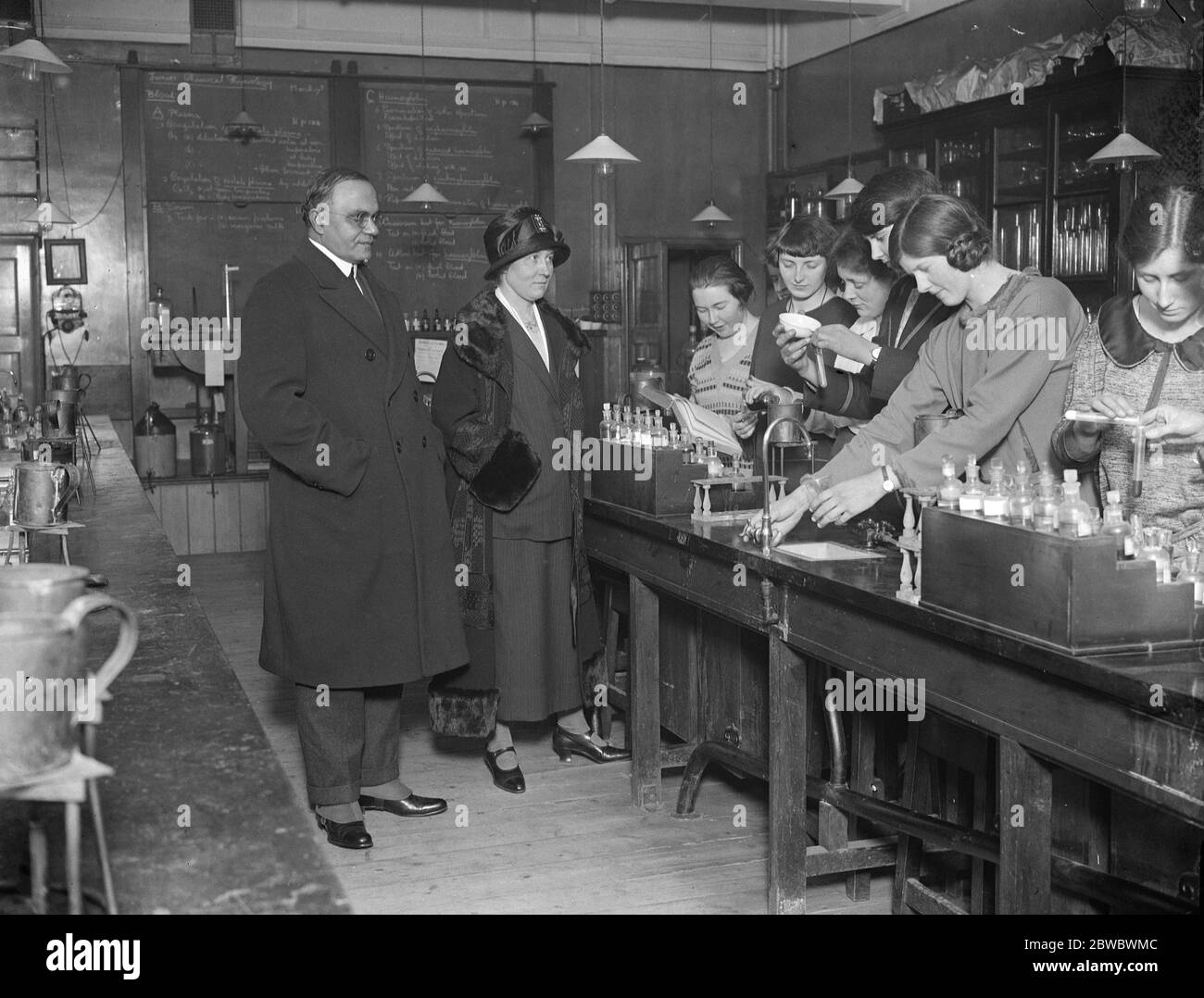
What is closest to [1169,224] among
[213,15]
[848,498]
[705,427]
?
[848,498]

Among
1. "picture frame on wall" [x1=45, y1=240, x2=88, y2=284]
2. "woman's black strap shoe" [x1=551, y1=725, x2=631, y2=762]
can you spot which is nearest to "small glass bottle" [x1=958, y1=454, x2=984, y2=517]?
"woman's black strap shoe" [x1=551, y1=725, x2=631, y2=762]

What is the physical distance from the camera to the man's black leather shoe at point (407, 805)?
415cm

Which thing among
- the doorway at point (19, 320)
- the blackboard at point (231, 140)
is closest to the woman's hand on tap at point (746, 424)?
the blackboard at point (231, 140)

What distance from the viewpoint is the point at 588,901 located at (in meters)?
3.57

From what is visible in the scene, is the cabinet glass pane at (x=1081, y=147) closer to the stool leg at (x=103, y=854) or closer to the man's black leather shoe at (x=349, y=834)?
the man's black leather shoe at (x=349, y=834)

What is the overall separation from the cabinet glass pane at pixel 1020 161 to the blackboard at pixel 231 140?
5031 mm

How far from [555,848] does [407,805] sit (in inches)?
20.2

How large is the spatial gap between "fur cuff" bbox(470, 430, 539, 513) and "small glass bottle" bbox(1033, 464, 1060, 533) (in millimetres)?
2085

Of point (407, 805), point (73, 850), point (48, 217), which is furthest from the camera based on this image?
point (48, 217)

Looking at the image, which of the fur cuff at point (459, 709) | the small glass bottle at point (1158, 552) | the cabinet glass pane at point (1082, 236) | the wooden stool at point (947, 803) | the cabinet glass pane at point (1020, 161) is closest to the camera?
the small glass bottle at point (1158, 552)

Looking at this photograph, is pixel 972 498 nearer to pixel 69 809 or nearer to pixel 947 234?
pixel 947 234

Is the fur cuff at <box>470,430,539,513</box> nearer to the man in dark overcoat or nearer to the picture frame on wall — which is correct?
the man in dark overcoat

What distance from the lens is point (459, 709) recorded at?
441 centimetres

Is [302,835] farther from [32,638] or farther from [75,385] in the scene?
[75,385]
